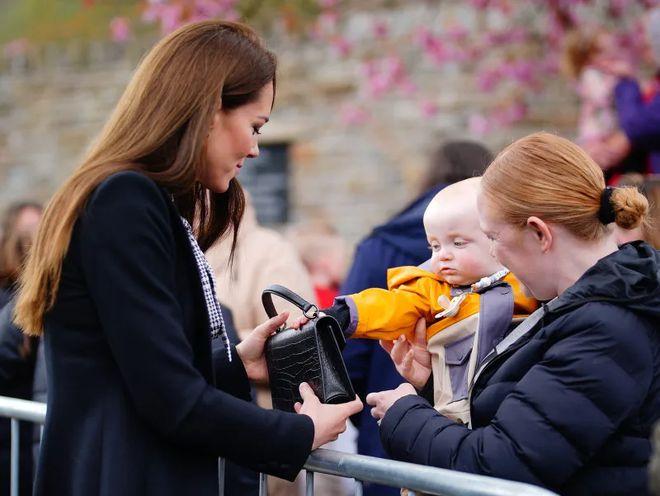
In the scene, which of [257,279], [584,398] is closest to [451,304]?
[584,398]

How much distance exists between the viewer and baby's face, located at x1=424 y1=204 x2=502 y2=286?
2.61 m

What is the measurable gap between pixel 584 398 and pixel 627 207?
16.5 inches

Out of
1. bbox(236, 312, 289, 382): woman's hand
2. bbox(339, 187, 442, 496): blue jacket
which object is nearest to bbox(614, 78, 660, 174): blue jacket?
bbox(339, 187, 442, 496): blue jacket

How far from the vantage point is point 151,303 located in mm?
2059

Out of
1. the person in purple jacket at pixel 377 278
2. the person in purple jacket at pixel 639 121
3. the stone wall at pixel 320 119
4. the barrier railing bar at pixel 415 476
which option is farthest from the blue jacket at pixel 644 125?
the stone wall at pixel 320 119

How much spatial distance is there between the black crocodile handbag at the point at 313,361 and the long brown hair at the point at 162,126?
1.35 feet

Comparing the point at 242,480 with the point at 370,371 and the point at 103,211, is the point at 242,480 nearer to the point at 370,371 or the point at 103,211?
the point at 103,211

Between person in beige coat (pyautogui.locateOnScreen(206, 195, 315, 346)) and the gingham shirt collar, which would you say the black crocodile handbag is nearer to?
the gingham shirt collar

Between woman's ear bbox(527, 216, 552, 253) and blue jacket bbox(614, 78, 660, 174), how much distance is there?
308cm

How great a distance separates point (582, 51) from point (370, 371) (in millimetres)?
3505

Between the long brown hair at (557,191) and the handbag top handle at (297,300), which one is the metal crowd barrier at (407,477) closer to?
the handbag top handle at (297,300)

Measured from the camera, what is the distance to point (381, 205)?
10.2m

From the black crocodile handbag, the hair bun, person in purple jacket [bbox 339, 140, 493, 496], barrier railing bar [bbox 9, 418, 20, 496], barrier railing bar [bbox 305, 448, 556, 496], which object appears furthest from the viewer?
person in purple jacket [bbox 339, 140, 493, 496]

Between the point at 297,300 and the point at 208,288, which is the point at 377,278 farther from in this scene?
the point at 208,288
